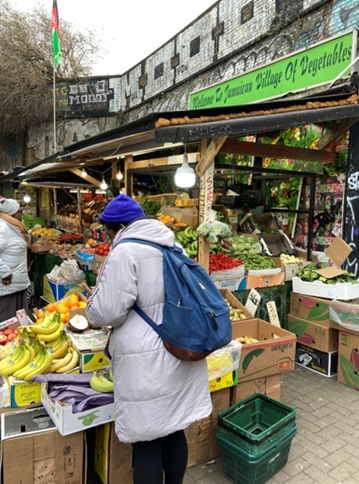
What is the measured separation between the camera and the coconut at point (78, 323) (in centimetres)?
322

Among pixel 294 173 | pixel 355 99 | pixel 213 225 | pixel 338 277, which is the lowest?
pixel 338 277

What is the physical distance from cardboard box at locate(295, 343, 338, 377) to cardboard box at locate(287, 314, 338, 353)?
71 millimetres

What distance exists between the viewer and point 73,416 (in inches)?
92.6

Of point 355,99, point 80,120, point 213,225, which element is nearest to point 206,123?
point 213,225

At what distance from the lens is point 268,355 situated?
332 cm

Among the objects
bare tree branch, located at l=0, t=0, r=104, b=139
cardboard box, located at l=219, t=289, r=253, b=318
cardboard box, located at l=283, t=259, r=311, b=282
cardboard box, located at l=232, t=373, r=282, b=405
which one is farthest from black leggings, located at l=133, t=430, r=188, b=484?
bare tree branch, located at l=0, t=0, r=104, b=139

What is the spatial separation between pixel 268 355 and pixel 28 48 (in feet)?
63.5

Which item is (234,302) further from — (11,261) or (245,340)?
(11,261)

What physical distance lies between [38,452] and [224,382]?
1.49m

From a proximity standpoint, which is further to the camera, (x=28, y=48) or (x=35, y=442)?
(x=28, y=48)

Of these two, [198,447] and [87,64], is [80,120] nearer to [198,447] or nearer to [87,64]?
[87,64]

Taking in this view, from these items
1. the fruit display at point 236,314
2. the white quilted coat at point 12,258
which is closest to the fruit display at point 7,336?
the white quilted coat at point 12,258

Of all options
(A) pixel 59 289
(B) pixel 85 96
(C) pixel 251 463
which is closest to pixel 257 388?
(C) pixel 251 463

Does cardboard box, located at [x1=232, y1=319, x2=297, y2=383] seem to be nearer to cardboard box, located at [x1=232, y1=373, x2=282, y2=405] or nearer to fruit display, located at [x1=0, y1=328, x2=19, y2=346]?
cardboard box, located at [x1=232, y1=373, x2=282, y2=405]
